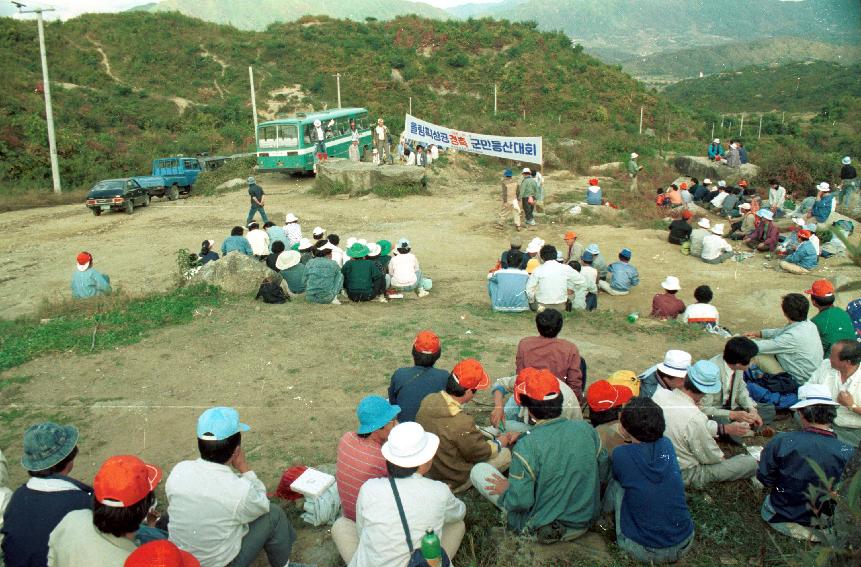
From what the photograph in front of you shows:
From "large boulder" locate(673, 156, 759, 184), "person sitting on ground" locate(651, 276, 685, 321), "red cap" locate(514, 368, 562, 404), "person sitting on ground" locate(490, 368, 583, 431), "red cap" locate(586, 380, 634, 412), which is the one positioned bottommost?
"person sitting on ground" locate(651, 276, 685, 321)

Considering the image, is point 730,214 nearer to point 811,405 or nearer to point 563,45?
point 811,405

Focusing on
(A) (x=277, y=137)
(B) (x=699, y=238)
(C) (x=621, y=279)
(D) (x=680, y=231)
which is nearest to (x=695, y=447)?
(C) (x=621, y=279)

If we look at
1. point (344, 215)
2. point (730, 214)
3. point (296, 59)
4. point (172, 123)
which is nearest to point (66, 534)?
point (344, 215)

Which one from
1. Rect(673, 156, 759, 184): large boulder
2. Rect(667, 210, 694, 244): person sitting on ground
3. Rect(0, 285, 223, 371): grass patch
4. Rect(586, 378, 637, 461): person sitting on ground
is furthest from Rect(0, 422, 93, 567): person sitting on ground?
Rect(673, 156, 759, 184): large boulder

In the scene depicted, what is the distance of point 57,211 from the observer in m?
20.4

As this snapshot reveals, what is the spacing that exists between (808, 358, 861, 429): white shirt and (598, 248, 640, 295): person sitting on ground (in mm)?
5920

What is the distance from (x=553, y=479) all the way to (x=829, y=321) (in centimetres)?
434

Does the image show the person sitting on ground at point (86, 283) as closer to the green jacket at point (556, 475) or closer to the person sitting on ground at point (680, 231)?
the green jacket at point (556, 475)

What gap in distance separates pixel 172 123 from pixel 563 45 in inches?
1204

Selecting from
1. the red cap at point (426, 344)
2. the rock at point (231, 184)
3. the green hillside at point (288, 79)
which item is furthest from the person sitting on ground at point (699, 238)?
the rock at point (231, 184)

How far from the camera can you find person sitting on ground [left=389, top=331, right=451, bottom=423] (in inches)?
189

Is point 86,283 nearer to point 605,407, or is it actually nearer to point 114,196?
point 605,407

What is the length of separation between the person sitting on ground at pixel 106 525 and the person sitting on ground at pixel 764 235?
14.2 m

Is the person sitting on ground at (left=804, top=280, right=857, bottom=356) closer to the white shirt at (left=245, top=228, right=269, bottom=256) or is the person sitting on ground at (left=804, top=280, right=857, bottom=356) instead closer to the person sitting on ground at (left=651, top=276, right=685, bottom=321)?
the person sitting on ground at (left=651, top=276, right=685, bottom=321)
